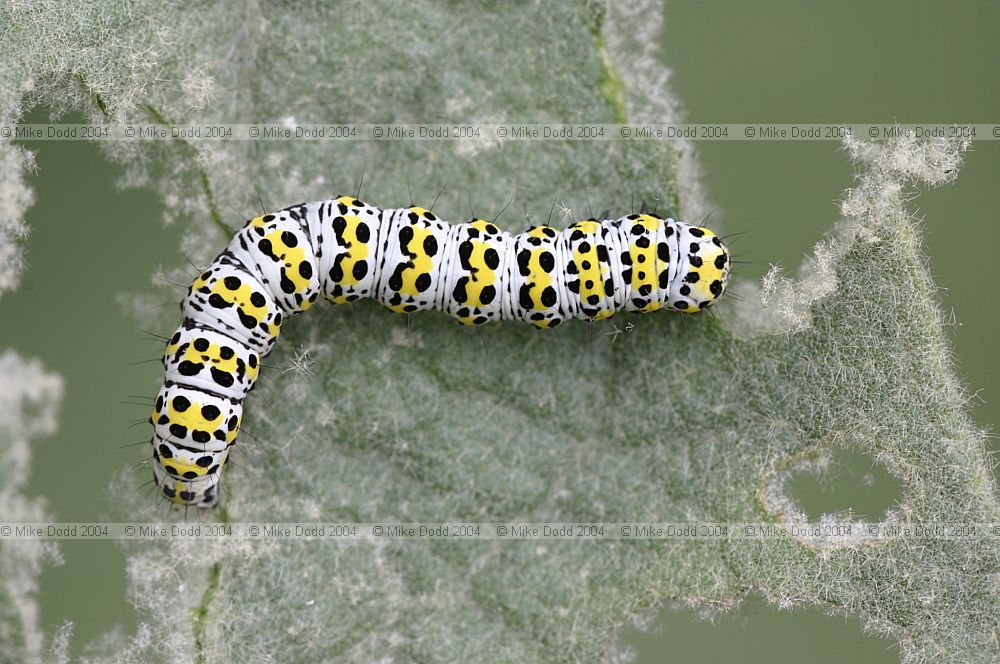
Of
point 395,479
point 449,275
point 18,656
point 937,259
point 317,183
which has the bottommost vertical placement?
point 18,656

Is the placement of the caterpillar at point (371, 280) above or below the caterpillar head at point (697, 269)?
below

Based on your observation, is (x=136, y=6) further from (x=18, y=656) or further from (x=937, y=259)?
(x=937, y=259)

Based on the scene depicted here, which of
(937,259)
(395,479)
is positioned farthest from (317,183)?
(937,259)

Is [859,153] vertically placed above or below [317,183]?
above

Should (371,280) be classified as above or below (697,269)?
below

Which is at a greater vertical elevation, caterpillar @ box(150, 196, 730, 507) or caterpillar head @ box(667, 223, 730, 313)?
caterpillar head @ box(667, 223, 730, 313)
